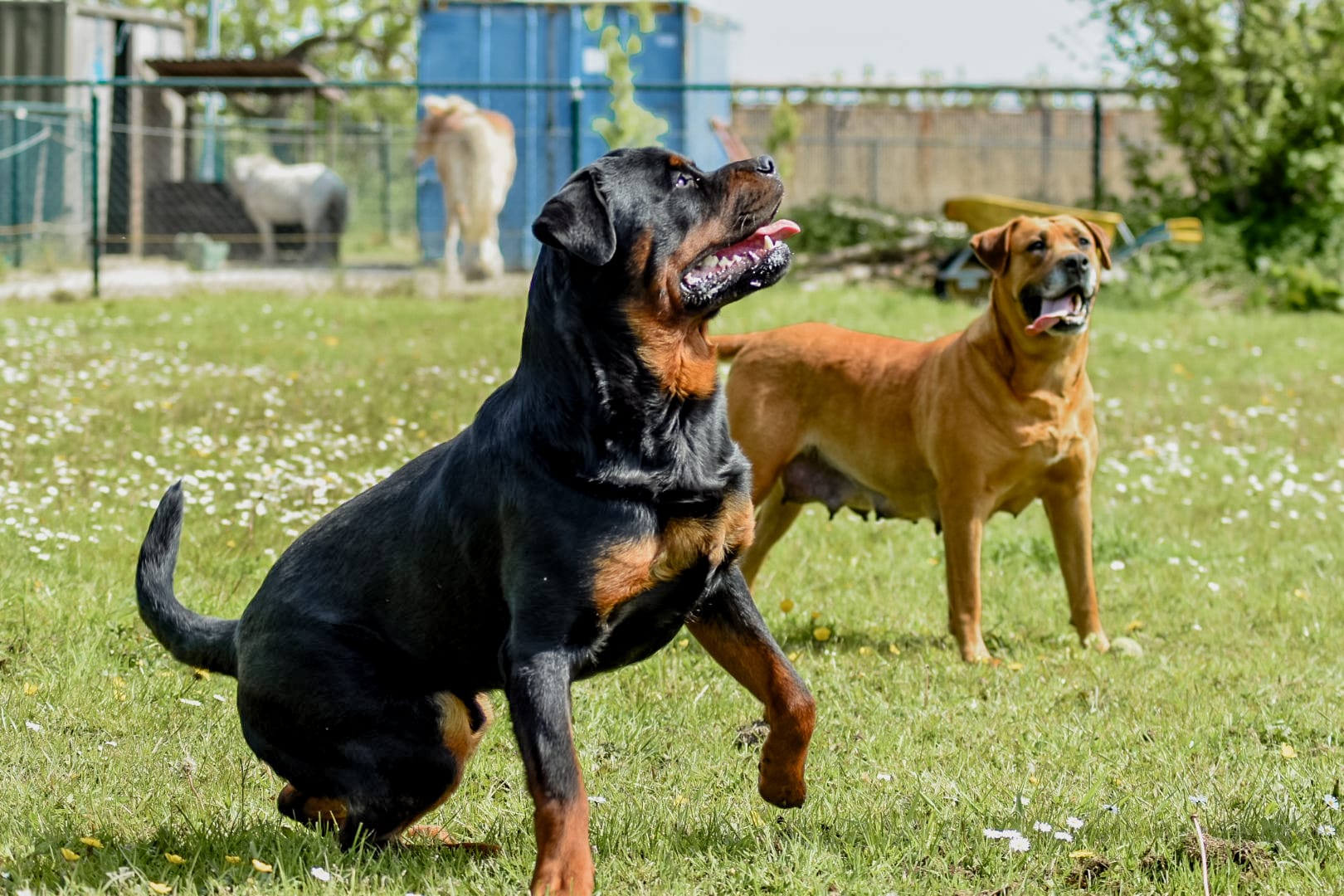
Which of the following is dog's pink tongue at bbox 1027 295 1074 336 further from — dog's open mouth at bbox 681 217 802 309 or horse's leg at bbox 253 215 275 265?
horse's leg at bbox 253 215 275 265

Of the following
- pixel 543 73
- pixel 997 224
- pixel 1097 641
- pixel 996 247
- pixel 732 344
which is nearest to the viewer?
pixel 1097 641

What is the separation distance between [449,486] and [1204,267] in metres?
15.6

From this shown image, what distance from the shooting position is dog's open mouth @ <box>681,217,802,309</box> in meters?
3.80

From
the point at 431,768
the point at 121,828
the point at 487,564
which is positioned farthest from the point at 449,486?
the point at 121,828

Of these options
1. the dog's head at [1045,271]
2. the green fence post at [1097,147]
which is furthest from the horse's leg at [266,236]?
the dog's head at [1045,271]

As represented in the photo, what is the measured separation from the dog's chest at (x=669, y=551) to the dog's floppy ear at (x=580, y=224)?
0.67 m

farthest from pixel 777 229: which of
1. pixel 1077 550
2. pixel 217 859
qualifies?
pixel 1077 550

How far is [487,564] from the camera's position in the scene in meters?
3.67

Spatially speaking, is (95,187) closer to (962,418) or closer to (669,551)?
(962,418)

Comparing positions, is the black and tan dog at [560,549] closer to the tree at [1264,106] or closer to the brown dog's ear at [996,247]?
the brown dog's ear at [996,247]

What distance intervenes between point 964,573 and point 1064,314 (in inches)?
44.7

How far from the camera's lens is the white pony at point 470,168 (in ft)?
59.7

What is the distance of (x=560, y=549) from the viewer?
11.4 feet

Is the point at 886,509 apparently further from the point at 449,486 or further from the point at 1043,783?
the point at 449,486
